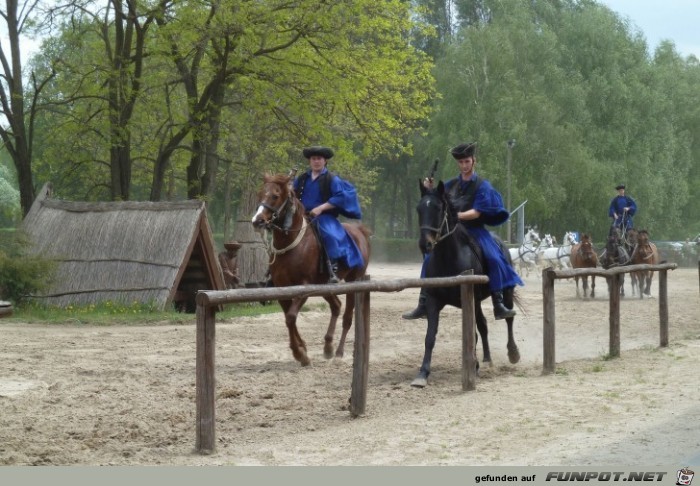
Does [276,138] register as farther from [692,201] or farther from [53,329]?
[692,201]

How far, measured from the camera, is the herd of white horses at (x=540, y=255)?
120ft

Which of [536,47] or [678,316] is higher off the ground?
[536,47]

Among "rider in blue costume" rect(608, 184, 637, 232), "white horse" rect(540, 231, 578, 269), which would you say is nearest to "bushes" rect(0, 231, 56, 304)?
"rider in blue costume" rect(608, 184, 637, 232)

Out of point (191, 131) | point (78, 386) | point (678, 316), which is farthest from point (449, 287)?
point (191, 131)

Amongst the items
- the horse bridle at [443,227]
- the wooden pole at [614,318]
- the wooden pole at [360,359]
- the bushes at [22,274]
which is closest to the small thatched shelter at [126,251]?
the bushes at [22,274]

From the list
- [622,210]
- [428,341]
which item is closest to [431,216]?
[428,341]

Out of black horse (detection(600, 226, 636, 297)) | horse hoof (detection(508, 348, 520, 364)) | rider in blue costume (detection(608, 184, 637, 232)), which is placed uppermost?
rider in blue costume (detection(608, 184, 637, 232))

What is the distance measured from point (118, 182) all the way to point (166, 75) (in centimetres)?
338

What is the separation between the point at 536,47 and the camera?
55.3m

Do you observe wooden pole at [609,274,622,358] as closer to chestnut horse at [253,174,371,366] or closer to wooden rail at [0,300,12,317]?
chestnut horse at [253,174,371,366]

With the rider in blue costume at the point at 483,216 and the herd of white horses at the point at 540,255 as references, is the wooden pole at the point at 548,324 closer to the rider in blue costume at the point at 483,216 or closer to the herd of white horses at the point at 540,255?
the rider in blue costume at the point at 483,216

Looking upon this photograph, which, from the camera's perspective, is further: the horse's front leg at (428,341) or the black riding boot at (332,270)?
the black riding boot at (332,270)

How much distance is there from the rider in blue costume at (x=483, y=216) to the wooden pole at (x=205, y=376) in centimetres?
408

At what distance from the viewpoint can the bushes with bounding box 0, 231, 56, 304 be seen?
17625 millimetres
